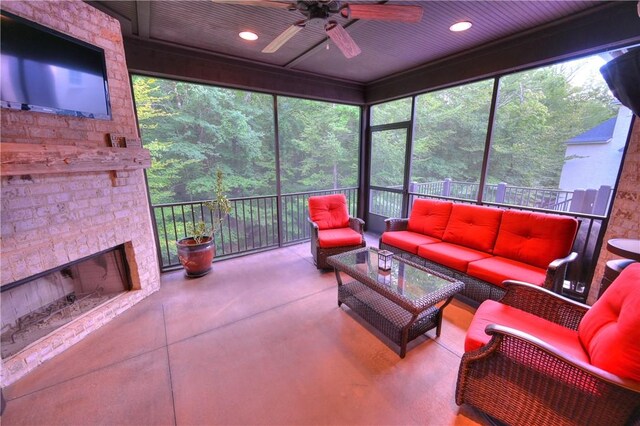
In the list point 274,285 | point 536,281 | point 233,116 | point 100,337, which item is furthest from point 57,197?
point 233,116

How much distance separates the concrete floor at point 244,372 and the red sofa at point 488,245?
419 mm

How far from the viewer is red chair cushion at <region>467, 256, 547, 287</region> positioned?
2.14 m

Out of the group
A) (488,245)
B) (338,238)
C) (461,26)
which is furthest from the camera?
(338,238)

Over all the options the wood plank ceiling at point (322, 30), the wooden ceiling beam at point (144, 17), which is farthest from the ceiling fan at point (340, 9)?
the wooden ceiling beam at point (144, 17)

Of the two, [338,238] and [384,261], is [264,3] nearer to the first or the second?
[384,261]

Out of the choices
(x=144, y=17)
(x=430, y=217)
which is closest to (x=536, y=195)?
(x=430, y=217)

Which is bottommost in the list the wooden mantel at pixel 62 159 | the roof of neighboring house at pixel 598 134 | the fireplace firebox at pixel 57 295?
the fireplace firebox at pixel 57 295

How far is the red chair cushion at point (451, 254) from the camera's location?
2549mm

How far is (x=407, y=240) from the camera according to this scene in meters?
3.15

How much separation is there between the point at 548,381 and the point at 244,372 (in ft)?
5.65

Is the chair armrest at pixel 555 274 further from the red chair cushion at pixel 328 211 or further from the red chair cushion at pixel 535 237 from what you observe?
the red chair cushion at pixel 328 211

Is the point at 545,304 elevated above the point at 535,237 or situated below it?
below

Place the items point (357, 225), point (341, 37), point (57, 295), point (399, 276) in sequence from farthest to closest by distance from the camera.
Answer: point (357, 225) < point (57, 295) < point (399, 276) < point (341, 37)

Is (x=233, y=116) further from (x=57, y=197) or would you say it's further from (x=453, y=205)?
(x=453, y=205)
